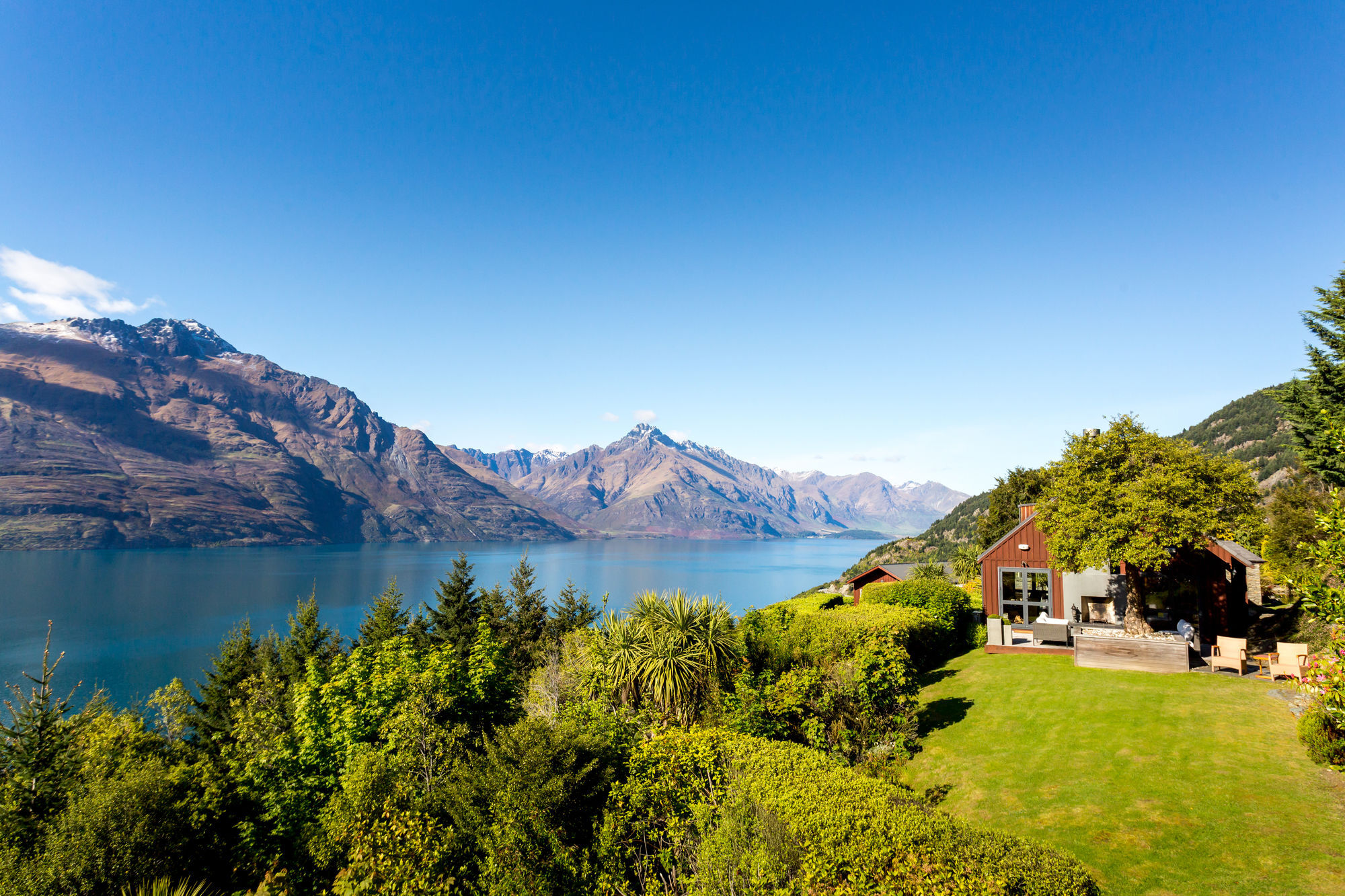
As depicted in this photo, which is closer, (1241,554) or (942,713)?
(942,713)

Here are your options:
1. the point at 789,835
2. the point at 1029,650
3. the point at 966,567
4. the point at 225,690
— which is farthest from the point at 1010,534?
the point at 225,690

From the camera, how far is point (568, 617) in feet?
109

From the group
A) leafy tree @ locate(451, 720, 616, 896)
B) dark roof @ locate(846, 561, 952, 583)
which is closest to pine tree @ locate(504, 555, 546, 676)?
dark roof @ locate(846, 561, 952, 583)

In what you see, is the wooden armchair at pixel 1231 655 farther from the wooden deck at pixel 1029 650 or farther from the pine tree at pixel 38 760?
the pine tree at pixel 38 760

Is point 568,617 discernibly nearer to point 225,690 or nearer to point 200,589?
point 225,690

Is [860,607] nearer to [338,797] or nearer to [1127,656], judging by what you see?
[1127,656]

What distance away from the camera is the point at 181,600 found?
82.6 metres

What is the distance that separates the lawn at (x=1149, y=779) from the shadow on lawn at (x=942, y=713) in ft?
0.15

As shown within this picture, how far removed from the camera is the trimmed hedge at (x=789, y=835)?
17.5 ft

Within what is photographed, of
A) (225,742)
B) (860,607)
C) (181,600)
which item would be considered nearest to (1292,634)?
(860,607)

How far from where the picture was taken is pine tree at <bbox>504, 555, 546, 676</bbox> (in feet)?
96.0

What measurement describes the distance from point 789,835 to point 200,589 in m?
115

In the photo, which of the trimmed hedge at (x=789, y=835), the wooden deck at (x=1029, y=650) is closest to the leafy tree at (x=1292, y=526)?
the wooden deck at (x=1029, y=650)

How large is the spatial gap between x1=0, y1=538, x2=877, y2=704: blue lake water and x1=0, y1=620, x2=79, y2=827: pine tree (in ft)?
64.9
